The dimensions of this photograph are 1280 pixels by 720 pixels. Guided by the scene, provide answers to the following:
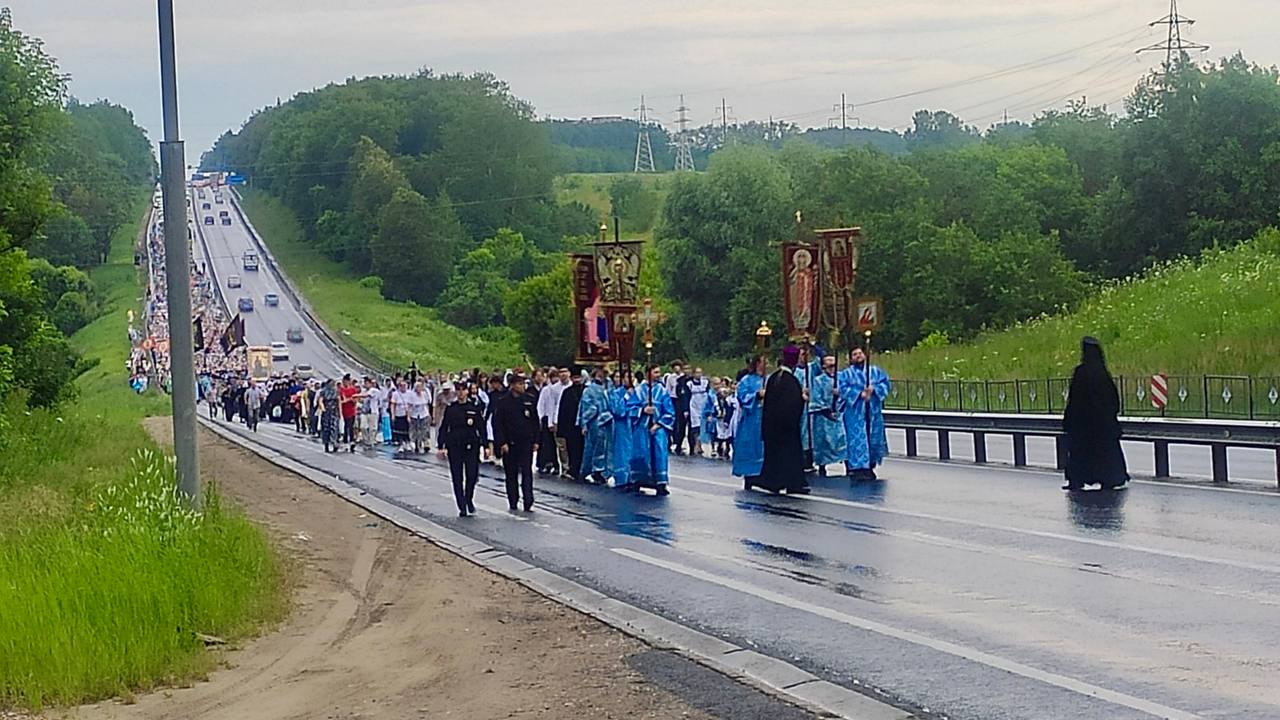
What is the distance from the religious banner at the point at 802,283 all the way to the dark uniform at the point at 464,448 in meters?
7.06

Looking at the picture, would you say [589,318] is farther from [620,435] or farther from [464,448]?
[464,448]

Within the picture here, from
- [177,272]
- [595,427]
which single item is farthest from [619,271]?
[177,272]

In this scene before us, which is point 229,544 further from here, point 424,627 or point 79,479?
point 79,479

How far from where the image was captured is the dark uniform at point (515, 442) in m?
23.4

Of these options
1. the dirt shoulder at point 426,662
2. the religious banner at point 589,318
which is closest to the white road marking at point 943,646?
the dirt shoulder at point 426,662

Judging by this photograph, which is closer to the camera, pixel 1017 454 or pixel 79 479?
pixel 79 479

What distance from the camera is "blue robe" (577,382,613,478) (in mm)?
27391

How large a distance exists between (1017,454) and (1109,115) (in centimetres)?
9040

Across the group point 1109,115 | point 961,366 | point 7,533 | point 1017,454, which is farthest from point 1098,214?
point 7,533

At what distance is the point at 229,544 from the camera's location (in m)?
14.9

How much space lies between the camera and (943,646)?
36.3 ft

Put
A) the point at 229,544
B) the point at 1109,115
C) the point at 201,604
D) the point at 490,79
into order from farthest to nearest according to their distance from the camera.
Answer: the point at 490,79
the point at 1109,115
the point at 229,544
the point at 201,604

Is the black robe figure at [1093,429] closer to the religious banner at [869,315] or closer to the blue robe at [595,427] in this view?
the religious banner at [869,315]

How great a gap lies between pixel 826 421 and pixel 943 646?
14.9 metres
